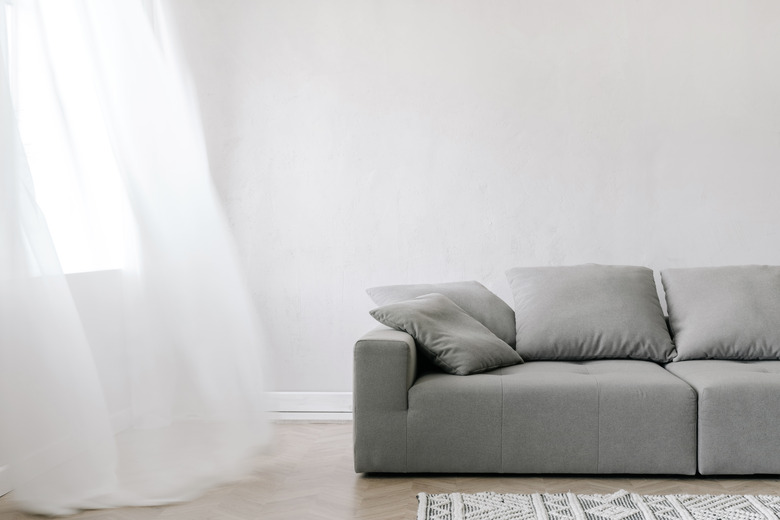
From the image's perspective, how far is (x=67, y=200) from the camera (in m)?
2.93

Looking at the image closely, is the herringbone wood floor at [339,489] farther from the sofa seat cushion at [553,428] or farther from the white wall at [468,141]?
the white wall at [468,141]

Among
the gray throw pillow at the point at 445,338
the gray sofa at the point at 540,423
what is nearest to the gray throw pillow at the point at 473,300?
the gray throw pillow at the point at 445,338

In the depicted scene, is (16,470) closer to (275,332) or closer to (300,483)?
(300,483)

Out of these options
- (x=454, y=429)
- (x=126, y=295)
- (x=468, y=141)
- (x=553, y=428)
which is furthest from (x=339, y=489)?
(x=468, y=141)

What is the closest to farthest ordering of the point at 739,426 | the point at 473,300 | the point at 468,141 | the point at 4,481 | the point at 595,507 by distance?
the point at 595,507 < the point at 4,481 < the point at 739,426 < the point at 473,300 < the point at 468,141

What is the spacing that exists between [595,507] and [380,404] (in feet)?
2.99

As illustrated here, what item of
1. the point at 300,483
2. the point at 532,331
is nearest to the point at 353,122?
the point at 532,331

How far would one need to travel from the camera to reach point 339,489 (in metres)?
3.03

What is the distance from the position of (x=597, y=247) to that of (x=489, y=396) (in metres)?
1.49

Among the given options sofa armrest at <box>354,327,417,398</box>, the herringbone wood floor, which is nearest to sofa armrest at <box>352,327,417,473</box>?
sofa armrest at <box>354,327,417,398</box>

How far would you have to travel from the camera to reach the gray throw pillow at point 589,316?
12.0 feet

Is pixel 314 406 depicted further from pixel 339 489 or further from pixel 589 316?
pixel 589 316

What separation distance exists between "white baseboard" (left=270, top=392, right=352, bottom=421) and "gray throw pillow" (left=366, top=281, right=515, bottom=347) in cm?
78

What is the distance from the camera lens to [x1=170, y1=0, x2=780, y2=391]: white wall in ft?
13.9
